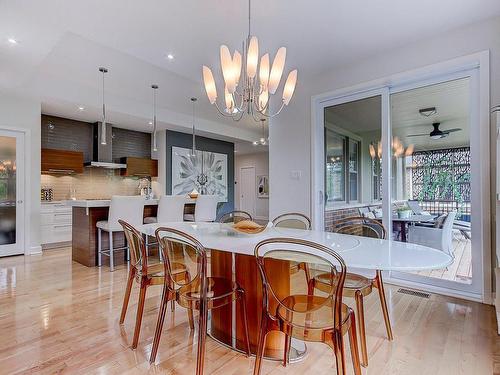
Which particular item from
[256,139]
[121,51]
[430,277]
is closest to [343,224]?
[430,277]

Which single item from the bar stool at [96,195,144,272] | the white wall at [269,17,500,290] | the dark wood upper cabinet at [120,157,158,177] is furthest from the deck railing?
the dark wood upper cabinet at [120,157,158,177]

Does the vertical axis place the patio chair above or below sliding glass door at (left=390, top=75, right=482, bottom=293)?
below

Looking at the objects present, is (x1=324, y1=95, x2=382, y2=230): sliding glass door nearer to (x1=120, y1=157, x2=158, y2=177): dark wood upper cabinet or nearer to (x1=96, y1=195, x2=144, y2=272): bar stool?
(x1=96, y1=195, x2=144, y2=272): bar stool

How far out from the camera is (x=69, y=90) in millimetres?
4906

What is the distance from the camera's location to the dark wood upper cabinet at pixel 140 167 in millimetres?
6621

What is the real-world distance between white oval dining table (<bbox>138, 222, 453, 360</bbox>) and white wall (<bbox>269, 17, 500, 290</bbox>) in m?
1.70

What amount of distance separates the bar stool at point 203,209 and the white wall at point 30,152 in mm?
2504

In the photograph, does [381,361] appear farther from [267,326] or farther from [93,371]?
[93,371]

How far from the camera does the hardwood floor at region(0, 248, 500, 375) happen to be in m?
1.79

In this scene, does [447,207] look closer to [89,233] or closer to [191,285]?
[191,285]

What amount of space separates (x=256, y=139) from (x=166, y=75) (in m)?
4.67

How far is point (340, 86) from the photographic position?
374 cm

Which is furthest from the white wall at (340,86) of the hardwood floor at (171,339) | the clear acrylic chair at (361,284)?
the clear acrylic chair at (361,284)

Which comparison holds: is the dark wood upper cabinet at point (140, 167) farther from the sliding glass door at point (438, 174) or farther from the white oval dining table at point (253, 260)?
the sliding glass door at point (438, 174)
